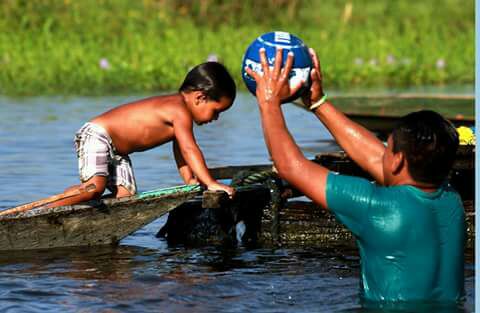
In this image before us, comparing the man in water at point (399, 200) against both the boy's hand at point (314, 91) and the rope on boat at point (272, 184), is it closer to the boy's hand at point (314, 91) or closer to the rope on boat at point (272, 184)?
the boy's hand at point (314, 91)

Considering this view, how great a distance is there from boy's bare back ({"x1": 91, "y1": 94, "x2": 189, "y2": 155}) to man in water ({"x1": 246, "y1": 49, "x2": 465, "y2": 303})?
2.59m

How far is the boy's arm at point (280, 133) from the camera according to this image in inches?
184

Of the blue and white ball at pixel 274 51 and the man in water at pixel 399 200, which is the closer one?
the man in water at pixel 399 200

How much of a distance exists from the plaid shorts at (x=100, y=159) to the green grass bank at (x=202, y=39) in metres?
8.73

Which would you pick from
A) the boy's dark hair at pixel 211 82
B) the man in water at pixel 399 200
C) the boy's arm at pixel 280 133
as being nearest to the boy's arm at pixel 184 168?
the boy's dark hair at pixel 211 82

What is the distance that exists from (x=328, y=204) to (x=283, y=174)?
7.9 inches

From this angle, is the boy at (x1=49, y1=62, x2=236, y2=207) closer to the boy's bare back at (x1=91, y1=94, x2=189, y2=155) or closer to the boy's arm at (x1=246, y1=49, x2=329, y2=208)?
the boy's bare back at (x1=91, y1=94, x2=189, y2=155)

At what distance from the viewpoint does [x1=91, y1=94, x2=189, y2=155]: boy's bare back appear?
24.6ft

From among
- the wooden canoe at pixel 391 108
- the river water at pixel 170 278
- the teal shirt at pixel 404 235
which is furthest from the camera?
the wooden canoe at pixel 391 108

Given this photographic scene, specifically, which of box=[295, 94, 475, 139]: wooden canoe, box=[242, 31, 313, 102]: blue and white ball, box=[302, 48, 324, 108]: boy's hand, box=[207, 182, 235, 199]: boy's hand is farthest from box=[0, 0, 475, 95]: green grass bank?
box=[302, 48, 324, 108]: boy's hand

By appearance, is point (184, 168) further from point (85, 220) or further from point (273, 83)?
point (273, 83)

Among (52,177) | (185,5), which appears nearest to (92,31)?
(185,5)

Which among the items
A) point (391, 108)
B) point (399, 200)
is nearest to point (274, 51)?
point (399, 200)

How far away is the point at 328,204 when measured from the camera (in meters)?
4.76
